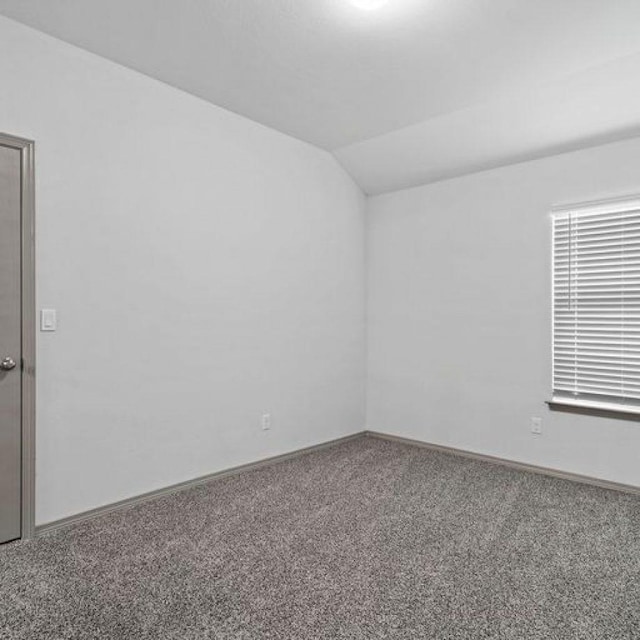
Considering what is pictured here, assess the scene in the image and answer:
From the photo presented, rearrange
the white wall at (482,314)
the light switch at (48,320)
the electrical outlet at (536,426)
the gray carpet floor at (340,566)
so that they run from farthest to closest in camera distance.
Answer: the electrical outlet at (536,426)
the white wall at (482,314)
the light switch at (48,320)
the gray carpet floor at (340,566)

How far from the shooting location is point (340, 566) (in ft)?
7.25

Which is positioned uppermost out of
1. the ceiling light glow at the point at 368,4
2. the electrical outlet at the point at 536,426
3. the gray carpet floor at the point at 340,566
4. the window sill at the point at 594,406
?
the ceiling light glow at the point at 368,4

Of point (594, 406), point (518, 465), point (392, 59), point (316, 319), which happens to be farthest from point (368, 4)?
Answer: point (518, 465)

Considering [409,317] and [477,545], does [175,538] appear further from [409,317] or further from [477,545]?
[409,317]

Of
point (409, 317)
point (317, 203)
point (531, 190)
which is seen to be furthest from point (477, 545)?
point (317, 203)

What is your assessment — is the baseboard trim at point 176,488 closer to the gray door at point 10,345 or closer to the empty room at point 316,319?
the empty room at point 316,319

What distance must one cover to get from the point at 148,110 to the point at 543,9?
7.63ft

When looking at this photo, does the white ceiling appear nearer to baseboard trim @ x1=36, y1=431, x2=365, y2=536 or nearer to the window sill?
the window sill

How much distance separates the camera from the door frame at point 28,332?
247 centimetres

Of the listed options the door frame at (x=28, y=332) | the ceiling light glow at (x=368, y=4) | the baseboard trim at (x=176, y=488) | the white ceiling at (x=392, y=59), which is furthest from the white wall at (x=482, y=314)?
the door frame at (x=28, y=332)

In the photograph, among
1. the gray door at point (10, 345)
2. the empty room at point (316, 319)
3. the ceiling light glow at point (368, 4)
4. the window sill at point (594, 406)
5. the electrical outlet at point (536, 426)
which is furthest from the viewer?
the electrical outlet at point (536, 426)

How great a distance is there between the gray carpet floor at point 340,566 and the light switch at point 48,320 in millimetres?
1121

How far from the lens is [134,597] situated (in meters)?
1.96

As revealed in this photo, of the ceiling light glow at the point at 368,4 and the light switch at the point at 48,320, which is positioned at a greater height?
the ceiling light glow at the point at 368,4
